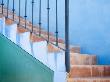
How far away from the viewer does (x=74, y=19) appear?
4617mm

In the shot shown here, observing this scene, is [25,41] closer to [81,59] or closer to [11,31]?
[11,31]

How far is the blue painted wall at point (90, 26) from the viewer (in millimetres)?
4094

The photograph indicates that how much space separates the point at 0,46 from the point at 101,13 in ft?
5.31

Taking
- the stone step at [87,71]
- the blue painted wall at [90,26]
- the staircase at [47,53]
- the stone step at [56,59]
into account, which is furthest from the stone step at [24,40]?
the blue painted wall at [90,26]

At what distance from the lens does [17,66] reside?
3828mm

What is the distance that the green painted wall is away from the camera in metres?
3.59

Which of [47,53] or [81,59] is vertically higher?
[47,53]

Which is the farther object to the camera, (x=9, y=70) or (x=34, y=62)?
(x=9, y=70)

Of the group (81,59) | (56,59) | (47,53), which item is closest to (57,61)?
(56,59)

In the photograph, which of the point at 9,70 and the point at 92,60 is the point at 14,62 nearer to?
the point at 9,70

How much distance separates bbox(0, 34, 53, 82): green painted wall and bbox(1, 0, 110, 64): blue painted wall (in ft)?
3.42

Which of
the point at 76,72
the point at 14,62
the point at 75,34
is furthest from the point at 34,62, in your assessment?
the point at 75,34

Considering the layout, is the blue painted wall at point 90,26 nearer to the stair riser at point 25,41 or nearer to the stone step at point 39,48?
the stone step at point 39,48

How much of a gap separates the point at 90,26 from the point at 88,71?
3.71 ft
